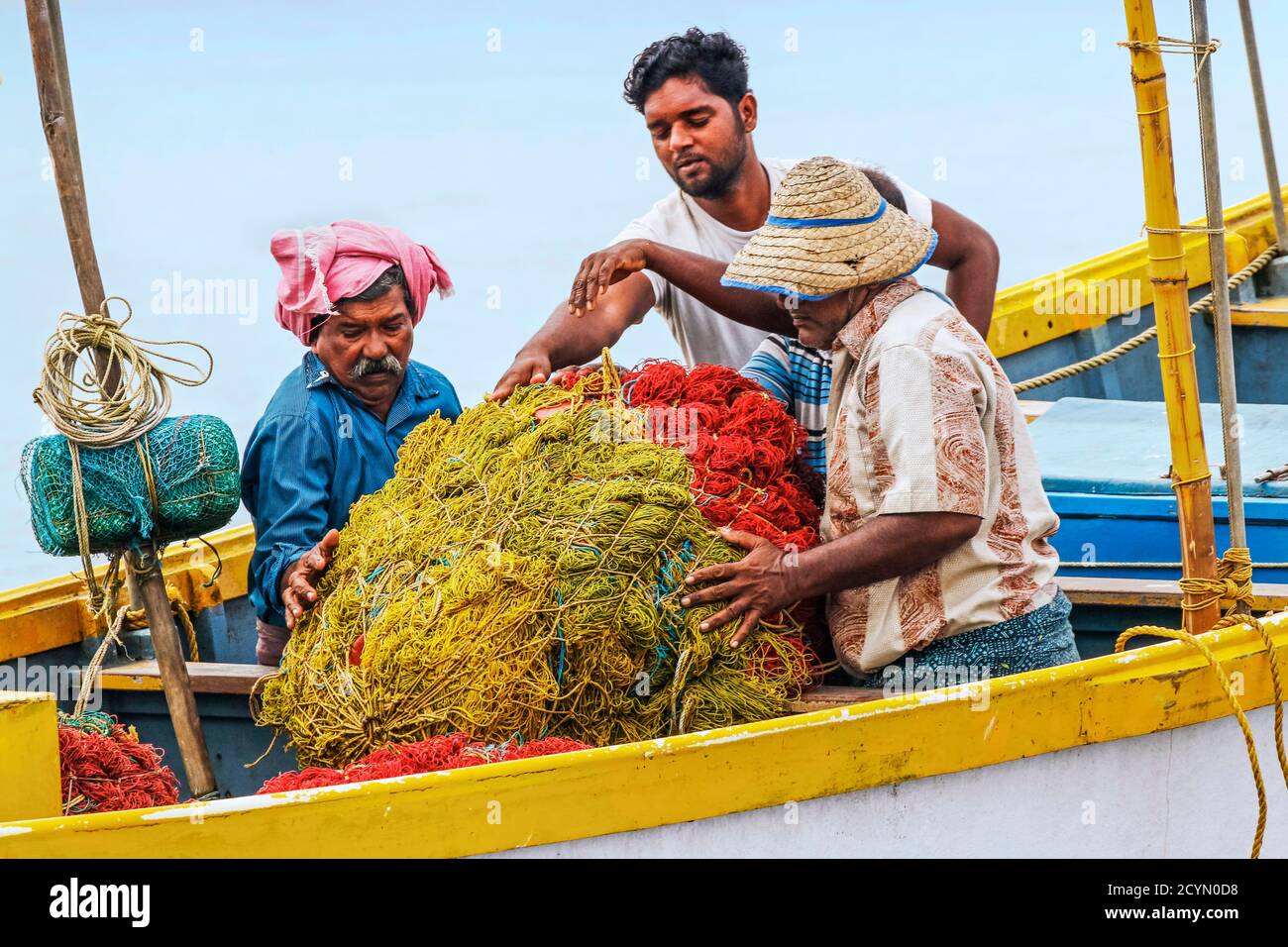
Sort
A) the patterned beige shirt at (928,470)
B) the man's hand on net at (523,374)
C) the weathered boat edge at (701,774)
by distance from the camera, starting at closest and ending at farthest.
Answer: the weathered boat edge at (701,774) → the patterned beige shirt at (928,470) → the man's hand on net at (523,374)

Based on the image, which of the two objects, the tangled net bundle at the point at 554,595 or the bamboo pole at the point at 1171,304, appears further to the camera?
the bamboo pole at the point at 1171,304

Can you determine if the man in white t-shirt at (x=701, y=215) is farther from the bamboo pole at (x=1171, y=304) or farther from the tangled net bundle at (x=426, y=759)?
the tangled net bundle at (x=426, y=759)

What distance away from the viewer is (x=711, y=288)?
4.51 meters

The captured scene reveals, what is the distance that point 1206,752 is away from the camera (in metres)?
4.09

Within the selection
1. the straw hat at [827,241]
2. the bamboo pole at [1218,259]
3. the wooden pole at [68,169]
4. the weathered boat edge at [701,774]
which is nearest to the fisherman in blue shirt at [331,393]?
the wooden pole at [68,169]

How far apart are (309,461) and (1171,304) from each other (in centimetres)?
209

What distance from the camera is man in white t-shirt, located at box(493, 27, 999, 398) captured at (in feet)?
15.9

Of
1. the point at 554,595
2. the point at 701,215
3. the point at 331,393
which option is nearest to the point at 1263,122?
the point at 701,215

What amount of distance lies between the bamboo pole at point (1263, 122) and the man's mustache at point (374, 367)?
150 inches

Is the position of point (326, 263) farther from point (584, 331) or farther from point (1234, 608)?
point (1234, 608)

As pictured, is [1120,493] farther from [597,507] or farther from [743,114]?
[597,507]

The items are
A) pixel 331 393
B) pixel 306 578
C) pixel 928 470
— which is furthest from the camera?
pixel 331 393

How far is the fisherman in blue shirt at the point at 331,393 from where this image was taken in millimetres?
4430
